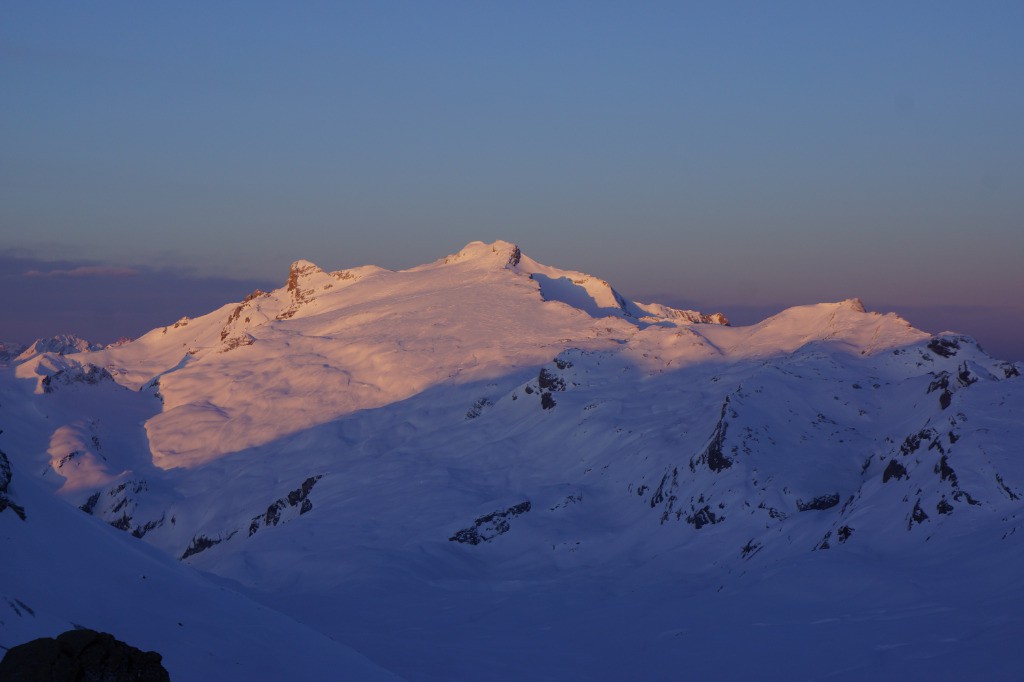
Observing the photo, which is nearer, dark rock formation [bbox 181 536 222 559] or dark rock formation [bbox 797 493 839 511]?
dark rock formation [bbox 797 493 839 511]

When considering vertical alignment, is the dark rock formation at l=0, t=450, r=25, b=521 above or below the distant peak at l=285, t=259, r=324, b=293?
above

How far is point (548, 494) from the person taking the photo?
6981 centimetres

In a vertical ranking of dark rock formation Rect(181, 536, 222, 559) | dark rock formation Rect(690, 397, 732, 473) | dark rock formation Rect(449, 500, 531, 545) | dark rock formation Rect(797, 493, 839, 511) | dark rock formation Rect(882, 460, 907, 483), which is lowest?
dark rock formation Rect(181, 536, 222, 559)

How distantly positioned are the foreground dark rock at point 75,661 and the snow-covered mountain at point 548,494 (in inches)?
210

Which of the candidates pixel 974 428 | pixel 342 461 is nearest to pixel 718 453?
pixel 974 428

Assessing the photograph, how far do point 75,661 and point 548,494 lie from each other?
56113 mm

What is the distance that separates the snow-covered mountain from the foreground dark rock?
533 cm

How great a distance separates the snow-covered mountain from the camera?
3288cm

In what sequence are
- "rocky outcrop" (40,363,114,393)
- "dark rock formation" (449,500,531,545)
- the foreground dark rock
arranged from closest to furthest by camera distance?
the foreground dark rock < "dark rock formation" (449,500,531,545) < "rocky outcrop" (40,363,114,393)

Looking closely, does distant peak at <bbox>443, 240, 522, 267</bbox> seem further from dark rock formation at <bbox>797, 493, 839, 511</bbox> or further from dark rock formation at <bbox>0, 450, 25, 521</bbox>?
dark rock formation at <bbox>0, 450, 25, 521</bbox>

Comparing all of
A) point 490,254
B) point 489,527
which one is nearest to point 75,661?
point 489,527

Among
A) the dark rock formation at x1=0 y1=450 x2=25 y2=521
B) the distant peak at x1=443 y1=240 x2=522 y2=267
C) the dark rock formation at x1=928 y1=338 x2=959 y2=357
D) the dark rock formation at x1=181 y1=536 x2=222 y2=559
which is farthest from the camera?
the distant peak at x1=443 y1=240 x2=522 y2=267

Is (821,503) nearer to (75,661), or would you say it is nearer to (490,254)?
(75,661)

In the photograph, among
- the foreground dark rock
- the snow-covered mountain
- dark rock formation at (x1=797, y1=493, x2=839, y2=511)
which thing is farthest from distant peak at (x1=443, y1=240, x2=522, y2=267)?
the foreground dark rock
